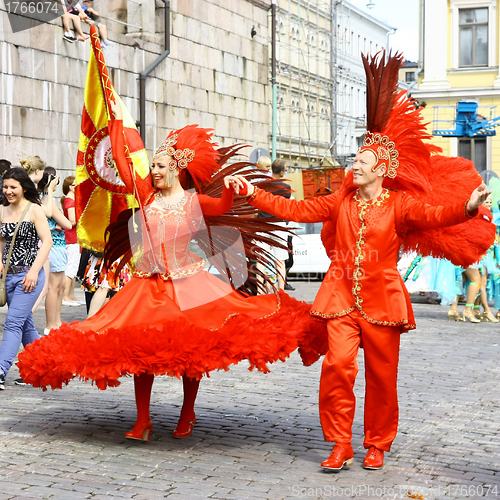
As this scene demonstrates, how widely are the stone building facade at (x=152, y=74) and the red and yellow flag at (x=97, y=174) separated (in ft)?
30.1

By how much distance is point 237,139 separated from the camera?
23766 mm

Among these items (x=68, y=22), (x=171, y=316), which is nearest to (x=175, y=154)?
(x=171, y=316)

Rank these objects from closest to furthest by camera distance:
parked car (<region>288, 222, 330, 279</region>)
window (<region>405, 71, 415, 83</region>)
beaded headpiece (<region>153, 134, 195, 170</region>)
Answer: beaded headpiece (<region>153, 134, 195, 170</region>), parked car (<region>288, 222, 330, 279</region>), window (<region>405, 71, 415, 83</region>)

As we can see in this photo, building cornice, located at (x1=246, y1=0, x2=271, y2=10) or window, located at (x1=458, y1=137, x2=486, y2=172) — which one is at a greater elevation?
building cornice, located at (x1=246, y1=0, x2=271, y2=10)

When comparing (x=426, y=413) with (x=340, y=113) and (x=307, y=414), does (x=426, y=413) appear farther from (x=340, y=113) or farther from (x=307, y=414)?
(x=340, y=113)

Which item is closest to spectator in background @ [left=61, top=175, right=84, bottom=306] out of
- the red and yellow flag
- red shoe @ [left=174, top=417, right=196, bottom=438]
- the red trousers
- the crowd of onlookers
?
the crowd of onlookers

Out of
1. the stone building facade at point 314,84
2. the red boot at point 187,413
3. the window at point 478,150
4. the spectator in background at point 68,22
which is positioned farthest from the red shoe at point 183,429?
the window at point 478,150

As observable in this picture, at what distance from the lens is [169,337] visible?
4.93m

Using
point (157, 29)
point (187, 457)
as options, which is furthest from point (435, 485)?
point (157, 29)

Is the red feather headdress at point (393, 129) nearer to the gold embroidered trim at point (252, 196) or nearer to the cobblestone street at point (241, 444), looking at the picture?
the gold embroidered trim at point (252, 196)

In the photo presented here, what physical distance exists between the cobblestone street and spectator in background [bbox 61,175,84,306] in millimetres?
3451

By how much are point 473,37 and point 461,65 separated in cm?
132

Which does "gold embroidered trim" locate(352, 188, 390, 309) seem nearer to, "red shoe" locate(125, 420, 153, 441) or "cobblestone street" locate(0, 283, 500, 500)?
"cobblestone street" locate(0, 283, 500, 500)

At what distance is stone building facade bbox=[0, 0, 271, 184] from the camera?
15.6 meters
